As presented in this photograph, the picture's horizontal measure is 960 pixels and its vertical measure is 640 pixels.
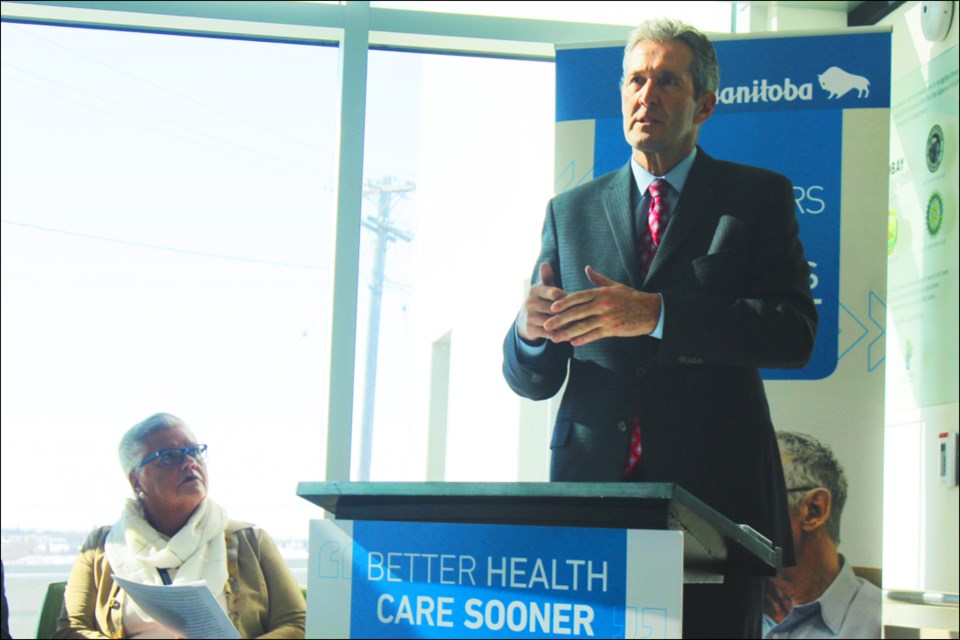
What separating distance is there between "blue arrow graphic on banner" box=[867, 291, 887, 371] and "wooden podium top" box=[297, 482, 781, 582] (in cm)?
213

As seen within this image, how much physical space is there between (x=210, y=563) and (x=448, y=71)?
235 cm

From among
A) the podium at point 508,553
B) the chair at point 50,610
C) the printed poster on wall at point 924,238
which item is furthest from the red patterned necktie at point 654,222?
the chair at point 50,610

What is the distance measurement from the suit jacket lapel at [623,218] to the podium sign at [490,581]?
1.82 m

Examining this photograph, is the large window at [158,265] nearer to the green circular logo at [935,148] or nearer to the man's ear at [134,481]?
the man's ear at [134,481]

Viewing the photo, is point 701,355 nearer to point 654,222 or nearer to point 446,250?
point 654,222

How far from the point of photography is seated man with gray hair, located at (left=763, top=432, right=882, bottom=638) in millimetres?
3238

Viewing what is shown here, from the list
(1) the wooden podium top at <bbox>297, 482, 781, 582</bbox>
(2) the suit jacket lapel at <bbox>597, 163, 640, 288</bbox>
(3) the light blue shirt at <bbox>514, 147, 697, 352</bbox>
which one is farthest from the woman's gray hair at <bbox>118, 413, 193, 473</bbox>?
(1) the wooden podium top at <bbox>297, 482, 781, 582</bbox>

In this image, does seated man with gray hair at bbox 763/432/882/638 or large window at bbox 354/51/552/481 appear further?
large window at bbox 354/51/552/481

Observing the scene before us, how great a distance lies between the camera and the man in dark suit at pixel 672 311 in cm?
264

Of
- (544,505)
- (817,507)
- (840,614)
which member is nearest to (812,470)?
(817,507)

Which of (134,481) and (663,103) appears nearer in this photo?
(663,103)

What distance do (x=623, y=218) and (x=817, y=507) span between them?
107cm

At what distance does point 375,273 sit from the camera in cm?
452

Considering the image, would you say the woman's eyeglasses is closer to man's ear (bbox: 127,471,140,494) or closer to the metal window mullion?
man's ear (bbox: 127,471,140,494)
